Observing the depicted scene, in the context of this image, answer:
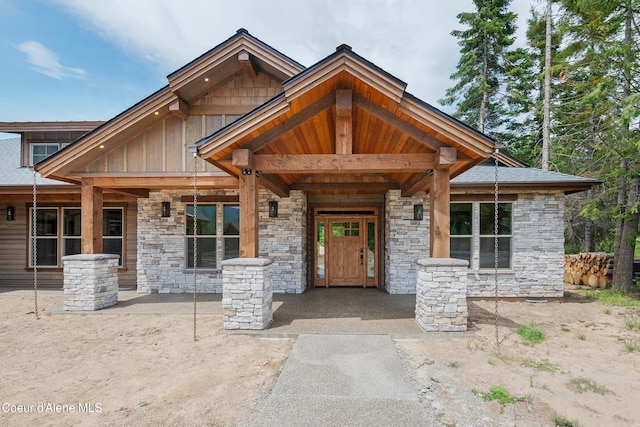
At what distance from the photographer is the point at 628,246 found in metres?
8.54

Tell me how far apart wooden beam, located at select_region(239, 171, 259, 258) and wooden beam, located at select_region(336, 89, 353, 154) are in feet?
5.24

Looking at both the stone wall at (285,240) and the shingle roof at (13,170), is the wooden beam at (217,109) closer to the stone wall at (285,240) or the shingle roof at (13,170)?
the stone wall at (285,240)

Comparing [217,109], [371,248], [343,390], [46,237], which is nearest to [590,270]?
[371,248]

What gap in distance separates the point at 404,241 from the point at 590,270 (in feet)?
22.1

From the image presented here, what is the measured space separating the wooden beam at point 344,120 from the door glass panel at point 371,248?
13.9 ft

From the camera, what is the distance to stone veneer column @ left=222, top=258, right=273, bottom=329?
496cm

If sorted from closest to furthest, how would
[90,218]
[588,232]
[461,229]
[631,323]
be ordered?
[631,323] → [90,218] → [461,229] → [588,232]

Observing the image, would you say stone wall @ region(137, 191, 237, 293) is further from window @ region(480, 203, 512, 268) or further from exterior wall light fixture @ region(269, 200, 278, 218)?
window @ region(480, 203, 512, 268)

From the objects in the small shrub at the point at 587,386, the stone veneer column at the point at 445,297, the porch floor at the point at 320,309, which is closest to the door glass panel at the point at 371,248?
the porch floor at the point at 320,309

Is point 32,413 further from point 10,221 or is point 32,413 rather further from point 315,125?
point 10,221

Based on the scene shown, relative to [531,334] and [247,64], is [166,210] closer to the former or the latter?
[247,64]

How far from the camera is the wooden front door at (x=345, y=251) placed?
8.73 m

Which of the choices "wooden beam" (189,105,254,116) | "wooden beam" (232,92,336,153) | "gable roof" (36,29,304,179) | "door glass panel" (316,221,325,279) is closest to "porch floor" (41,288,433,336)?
"door glass panel" (316,221,325,279)

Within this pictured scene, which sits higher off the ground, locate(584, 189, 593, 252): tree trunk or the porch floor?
locate(584, 189, 593, 252): tree trunk
